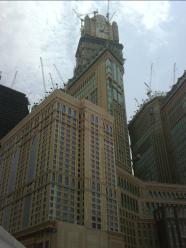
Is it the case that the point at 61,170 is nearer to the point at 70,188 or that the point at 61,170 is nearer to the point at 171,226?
the point at 70,188

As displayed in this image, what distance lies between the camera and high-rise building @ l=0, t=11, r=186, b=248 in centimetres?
11500

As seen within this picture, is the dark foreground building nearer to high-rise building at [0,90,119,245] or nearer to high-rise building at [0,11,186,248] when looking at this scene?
high-rise building at [0,11,186,248]

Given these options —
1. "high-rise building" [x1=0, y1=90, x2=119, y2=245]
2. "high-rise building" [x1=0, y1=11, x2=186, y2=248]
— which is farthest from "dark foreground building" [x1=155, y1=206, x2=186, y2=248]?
"high-rise building" [x1=0, y1=90, x2=119, y2=245]

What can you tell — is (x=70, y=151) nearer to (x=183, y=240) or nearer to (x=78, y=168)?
(x=78, y=168)

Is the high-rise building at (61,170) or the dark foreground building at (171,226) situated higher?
the high-rise building at (61,170)

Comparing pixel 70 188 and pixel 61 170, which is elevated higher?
pixel 61 170

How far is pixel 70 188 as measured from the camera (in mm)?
125250

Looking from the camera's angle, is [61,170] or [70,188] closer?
[70,188]

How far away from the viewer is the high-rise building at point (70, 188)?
4528 inches

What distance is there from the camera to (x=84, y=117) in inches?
5881

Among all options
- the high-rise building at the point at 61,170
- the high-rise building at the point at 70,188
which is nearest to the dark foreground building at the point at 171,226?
the high-rise building at the point at 70,188

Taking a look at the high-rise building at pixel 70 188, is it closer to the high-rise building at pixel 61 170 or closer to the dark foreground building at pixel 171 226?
the high-rise building at pixel 61 170

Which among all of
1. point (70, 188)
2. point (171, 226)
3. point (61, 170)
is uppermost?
point (61, 170)

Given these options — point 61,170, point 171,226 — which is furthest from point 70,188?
point 171,226
